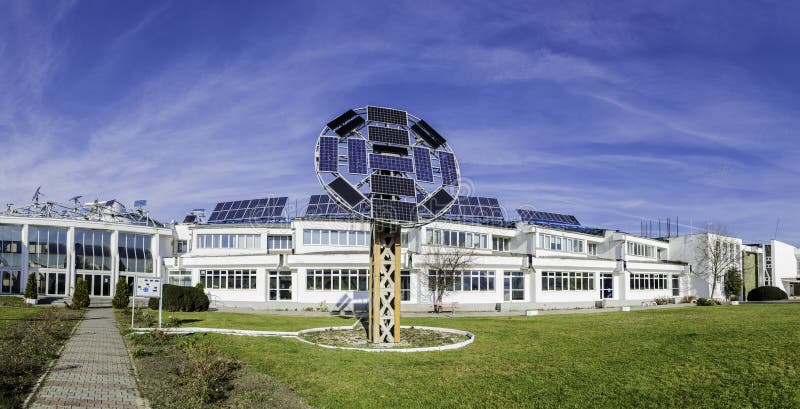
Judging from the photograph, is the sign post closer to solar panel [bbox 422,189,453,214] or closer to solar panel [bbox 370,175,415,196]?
solar panel [bbox 370,175,415,196]

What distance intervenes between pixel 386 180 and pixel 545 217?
3957cm

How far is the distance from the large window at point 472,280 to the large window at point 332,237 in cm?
764

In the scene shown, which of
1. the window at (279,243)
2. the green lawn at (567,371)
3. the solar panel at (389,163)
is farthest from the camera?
the window at (279,243)

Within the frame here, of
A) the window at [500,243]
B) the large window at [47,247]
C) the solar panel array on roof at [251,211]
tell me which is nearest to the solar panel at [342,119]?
the solar panel array on roof at [251,211]

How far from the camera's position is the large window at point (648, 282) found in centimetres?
5725

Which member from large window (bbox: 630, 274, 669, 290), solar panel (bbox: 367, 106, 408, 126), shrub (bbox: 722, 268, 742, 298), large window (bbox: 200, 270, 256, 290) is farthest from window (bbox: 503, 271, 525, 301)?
shrub (bbox: 722, 268, 742, 298)

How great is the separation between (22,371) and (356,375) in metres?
8.14

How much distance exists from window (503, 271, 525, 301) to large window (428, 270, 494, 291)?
1588 mm

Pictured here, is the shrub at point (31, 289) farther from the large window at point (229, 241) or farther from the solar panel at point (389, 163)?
the solar panel at point (389, 163)

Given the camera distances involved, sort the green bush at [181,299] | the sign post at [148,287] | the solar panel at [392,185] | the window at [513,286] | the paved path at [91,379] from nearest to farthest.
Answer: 1. the paved path at [91,379]
2. the solar panel at [392,185]
3. the sign post at [148,287]
4. the green bush at [181,299]
5. the window at [513,286]

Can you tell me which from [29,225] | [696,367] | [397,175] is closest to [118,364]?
[397,175]

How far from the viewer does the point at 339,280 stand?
146 ft

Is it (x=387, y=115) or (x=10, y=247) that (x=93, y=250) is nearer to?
(x=10, y=247)

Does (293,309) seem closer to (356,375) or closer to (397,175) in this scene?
(397,175)
